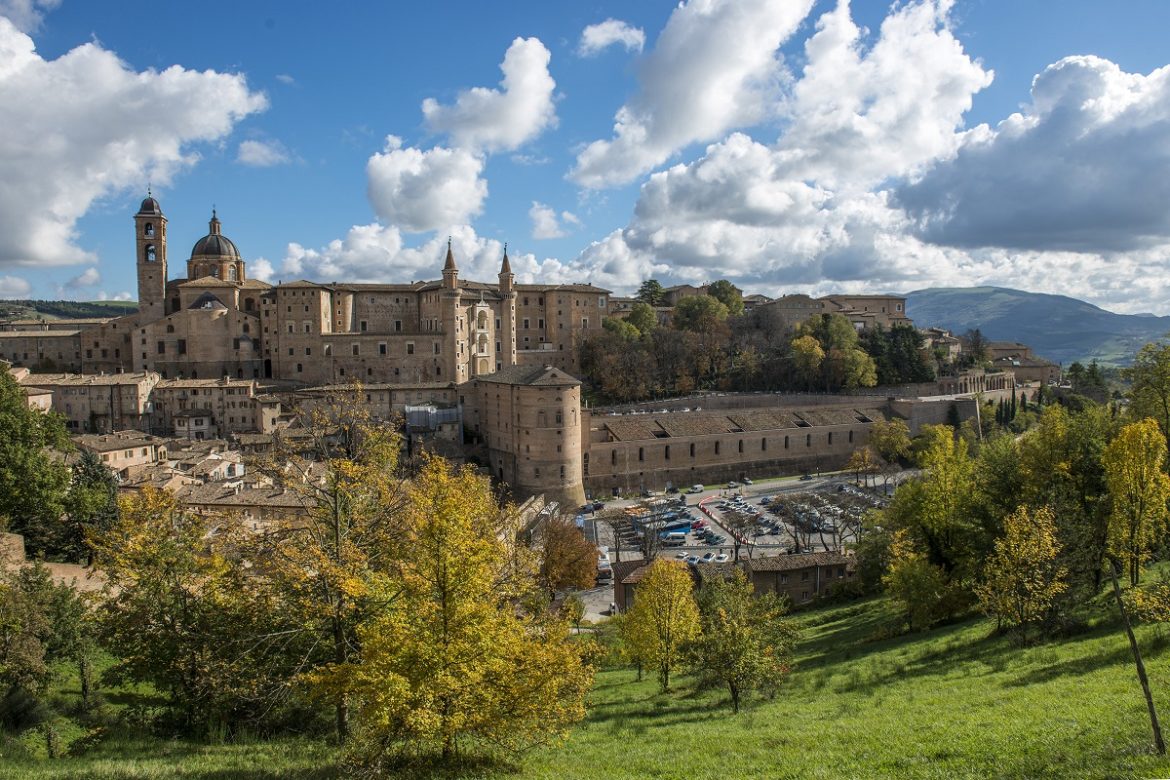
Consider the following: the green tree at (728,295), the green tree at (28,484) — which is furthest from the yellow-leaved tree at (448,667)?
the green tree at (728,295)

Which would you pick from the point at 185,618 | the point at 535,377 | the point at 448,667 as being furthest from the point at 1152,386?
the point at 535,377

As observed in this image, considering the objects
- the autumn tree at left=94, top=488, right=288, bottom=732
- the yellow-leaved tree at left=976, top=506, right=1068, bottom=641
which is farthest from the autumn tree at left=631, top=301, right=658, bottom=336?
the autumn tree at left=94, top=488, right=288, bottom=732

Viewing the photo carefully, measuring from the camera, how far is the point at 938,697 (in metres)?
13.2

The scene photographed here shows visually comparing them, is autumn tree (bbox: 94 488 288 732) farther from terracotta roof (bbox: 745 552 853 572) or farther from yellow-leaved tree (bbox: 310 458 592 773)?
terracotta roof (bbox: 745 552 853 572)

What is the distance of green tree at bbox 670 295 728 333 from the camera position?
7312 cm

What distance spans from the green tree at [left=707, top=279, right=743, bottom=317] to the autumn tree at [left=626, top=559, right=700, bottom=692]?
2520 inches

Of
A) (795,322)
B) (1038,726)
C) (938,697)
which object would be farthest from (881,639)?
(795,322)

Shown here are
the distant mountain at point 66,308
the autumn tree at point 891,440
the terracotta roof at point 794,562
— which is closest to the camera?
the terracotta roof at point 794,562

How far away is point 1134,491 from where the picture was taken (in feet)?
56.5

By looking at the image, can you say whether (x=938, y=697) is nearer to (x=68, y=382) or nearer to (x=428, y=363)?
(x=428, y=363)

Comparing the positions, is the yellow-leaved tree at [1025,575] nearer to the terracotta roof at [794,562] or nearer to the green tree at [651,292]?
the terracotta roof at [794,562]

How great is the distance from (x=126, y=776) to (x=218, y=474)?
3264 cm

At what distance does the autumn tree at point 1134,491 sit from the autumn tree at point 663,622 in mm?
10205

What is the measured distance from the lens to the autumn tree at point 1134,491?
17.0 metres
